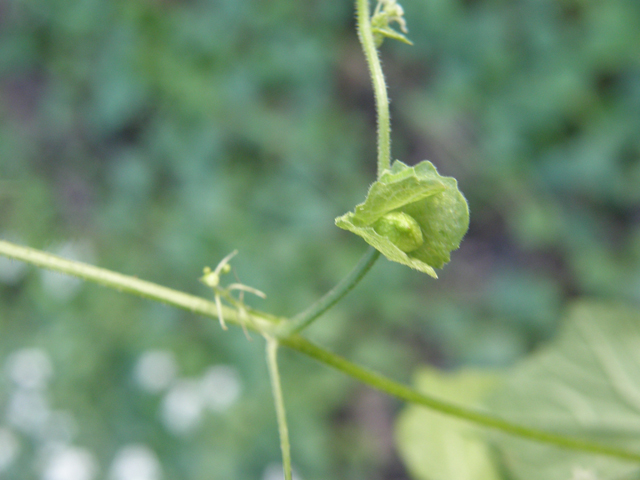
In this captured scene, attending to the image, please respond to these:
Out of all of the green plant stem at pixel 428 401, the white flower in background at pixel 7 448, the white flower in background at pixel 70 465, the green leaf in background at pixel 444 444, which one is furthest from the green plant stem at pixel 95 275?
the white flower in background at pixel 7 448

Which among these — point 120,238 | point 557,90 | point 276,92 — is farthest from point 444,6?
point 120,238

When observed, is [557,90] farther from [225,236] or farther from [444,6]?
[225,236]

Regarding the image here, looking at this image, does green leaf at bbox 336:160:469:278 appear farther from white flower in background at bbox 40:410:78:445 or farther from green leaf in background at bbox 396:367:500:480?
white flower in background at bbox 40:410:78:445

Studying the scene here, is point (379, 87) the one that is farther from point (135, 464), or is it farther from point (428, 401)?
point (135, 464)

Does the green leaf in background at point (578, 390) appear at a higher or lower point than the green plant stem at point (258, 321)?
higher

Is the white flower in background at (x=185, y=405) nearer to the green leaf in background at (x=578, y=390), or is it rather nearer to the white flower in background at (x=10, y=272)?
the white flower in background at (x=10, y=272)

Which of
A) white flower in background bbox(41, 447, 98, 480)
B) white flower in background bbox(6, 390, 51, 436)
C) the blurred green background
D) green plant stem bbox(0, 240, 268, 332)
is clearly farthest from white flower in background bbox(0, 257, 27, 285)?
green plant stem bbox(0, 240, 268, 332)
